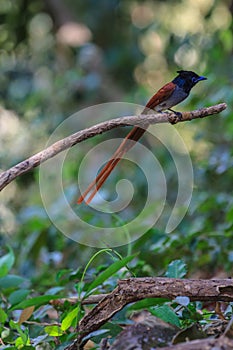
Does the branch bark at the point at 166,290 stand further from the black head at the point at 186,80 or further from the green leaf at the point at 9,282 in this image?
the green leaf at the point at 9,282

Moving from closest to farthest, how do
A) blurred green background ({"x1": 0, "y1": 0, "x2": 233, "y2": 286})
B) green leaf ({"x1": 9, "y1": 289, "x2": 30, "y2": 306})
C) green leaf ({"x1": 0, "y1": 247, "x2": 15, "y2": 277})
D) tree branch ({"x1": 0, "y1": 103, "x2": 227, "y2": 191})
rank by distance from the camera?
tree branch ({"x1": 0, "y1": 103, "x2": 227, "y2": 191})
green leaf ({"x1": 9, "y1": 289, "x2": 30, "y2": 306})
green leaf ({"x1": 0, "y1": 247, "x2": 15, "y2": 277})
blurred green background ({"x1": 0, "y1": 0, "x2": 233, "y2": 286})

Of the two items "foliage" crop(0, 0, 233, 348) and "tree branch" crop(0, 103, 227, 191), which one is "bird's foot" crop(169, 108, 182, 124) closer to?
"tree branch" crop(0, 103, 227, 191)

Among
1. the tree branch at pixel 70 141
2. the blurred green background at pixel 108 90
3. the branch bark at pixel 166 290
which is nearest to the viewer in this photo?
the branch bark at pixel 166 290

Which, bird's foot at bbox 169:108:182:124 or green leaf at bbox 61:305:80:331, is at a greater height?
bird's foot at bbox 169:108:182:124

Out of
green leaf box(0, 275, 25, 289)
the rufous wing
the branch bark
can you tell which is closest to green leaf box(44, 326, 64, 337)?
the branch bark

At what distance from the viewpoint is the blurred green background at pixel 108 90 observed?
2.47 m

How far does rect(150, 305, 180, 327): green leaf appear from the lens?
3.62ft

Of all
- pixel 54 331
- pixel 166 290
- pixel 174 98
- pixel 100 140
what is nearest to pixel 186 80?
pixel 174 98

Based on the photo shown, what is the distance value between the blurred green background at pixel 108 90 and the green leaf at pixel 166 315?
A: 708 millimetres

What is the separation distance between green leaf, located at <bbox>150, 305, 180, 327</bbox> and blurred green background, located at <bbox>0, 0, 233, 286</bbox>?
0.71 meters

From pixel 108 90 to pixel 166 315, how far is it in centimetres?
384

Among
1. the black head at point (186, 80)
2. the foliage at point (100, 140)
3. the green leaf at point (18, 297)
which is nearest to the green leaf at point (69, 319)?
the foliage at point (100, 140)

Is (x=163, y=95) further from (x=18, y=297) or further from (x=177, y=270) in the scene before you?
(x=18, y=297)

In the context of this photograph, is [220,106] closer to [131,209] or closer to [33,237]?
[33,237]
